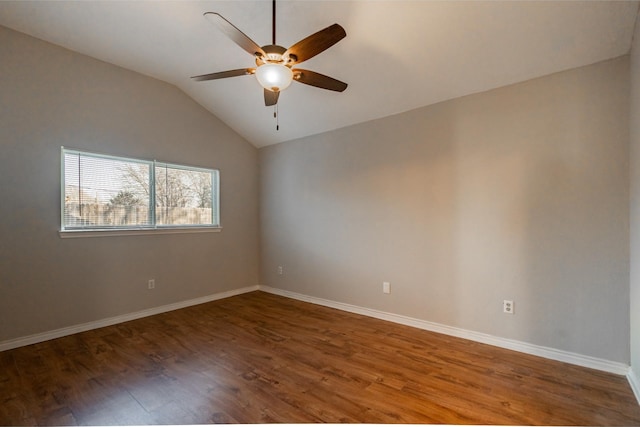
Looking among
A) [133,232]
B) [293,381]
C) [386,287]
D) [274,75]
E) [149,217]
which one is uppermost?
[274,75]

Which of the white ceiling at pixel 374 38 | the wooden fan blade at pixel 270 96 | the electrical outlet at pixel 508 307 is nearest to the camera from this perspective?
the white ceiling at pixel 374 38

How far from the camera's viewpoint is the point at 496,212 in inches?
106

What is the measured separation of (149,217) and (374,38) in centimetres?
328

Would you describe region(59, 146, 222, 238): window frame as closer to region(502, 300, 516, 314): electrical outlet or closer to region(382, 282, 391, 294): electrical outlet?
region(382, 282, 391, 294): electrical outlet

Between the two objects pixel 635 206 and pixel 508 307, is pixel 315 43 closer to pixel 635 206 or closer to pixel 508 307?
pixel 635 206

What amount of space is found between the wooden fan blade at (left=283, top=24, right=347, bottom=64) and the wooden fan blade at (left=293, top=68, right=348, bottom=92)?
0.43 ft

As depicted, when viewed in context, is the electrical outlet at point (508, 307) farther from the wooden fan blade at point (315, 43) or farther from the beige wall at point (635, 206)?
the wooden fan blade at point (315, 43)

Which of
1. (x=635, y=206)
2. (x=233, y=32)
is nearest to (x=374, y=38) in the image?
(x=233, y=32)

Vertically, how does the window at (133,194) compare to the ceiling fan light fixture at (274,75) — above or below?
below

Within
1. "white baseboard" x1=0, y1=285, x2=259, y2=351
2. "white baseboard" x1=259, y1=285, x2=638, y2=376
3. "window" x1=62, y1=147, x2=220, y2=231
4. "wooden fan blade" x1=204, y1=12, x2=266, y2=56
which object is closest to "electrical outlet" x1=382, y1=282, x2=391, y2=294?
"white baseboard" x1=259, y1=285, x2=638, y2=376

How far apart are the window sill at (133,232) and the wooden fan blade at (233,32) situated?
8.84ft

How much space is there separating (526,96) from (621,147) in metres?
0.80

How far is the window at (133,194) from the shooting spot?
306 centimetres

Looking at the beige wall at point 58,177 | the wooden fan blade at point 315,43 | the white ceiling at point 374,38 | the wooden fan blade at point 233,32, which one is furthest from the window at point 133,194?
the wooden fan blade at point 315,43
